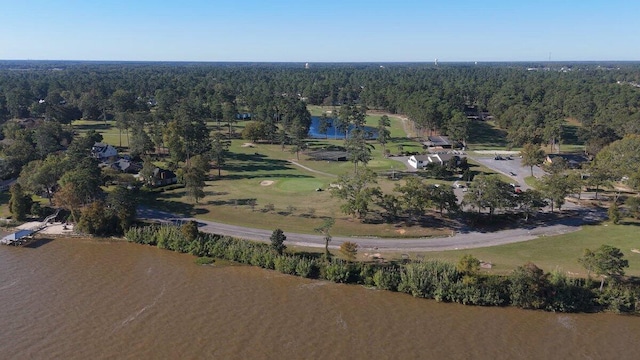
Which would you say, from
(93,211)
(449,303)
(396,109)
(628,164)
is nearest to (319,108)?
(396,109)

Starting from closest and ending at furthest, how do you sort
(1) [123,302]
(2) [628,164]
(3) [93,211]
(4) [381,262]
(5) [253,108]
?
1. (1) [123,302]
2. (4) [381,262]
3. (3) [93,211]
4. (2) [628,164]
5. (5) [253,108]

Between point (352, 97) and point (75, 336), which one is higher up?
point (352, 97)

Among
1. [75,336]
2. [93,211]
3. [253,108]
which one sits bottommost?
[75,336]

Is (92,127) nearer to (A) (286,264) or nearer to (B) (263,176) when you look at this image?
(B) (263,176)

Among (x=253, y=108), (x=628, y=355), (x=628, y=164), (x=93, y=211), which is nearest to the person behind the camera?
(x=628, y=355)

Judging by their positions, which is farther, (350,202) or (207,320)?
(350,202)

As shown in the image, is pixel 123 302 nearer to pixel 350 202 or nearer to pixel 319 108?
pixel 350 202

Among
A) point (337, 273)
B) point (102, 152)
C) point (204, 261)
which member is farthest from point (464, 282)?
point (102, 152)
